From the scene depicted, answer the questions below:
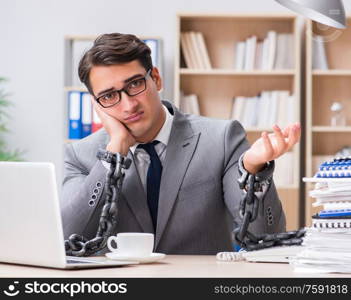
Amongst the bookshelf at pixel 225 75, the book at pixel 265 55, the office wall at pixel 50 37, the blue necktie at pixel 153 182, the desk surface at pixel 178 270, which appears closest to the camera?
the desk surface at pixel 178 270

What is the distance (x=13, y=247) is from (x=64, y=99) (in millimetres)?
3324

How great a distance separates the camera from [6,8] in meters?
5.20

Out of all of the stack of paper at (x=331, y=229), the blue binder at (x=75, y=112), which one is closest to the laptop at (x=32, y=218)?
the stack of paper at (x=331, y=229)

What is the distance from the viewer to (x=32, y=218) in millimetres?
1492

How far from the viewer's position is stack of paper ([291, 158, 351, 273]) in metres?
1.47

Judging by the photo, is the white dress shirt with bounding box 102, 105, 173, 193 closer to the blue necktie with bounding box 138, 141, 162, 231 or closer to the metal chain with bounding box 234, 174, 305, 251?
the blue necktie with bounding box 138, 141, 162, 231

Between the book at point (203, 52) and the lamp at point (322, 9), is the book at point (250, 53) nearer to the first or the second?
the book at point (203, 52)

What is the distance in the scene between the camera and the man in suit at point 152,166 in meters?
2.25

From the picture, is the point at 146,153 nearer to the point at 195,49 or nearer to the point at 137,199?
the point at 137,199

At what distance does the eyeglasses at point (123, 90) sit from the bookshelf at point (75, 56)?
2489 mm

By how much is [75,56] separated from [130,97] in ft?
9.03

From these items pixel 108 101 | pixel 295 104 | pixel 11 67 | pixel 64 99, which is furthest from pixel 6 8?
pixel 108 101

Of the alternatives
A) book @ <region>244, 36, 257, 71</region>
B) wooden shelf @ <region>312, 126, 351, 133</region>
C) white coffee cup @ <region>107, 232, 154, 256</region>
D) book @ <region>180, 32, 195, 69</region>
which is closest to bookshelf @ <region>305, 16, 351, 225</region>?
wooden shelf @ <region>312, 126, 351, 133</region>

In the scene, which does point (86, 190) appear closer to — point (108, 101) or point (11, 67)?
point (108, 101)
